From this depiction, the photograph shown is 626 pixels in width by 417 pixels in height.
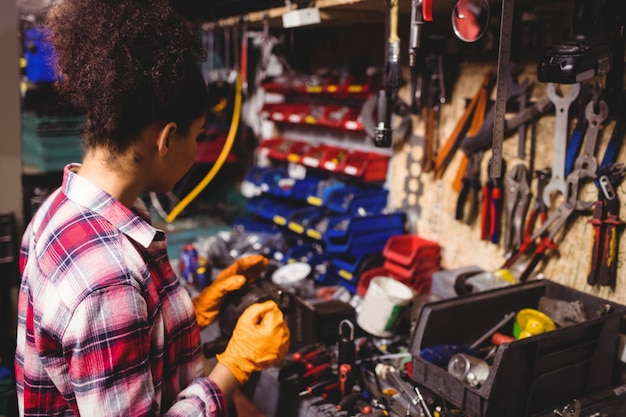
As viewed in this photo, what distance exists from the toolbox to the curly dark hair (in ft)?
2.89

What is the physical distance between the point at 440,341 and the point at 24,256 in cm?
110

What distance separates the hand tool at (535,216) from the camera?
184 centimetres

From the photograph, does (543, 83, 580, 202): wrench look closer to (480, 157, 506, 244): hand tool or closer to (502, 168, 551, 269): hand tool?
(502, 168, 551, 269): hand tool

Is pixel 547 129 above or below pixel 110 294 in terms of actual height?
above

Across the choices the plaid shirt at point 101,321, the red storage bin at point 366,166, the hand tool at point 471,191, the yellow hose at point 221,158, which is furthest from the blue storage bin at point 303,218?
the plaid shirt at point 101,321

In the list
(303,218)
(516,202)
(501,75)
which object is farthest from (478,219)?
(501,75)

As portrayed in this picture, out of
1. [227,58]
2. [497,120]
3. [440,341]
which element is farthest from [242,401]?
[227,58]

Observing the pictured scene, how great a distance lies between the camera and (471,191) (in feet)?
6.97

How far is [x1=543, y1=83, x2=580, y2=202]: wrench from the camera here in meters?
1.72

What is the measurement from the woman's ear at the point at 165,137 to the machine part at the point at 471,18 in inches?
29.5

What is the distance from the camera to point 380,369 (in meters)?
1.61

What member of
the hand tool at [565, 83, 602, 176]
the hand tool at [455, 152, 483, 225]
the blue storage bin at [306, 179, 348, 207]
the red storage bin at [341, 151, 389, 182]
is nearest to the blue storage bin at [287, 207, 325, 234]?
the blue storage bin at [306, 179, 348, 207]

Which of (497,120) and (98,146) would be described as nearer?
(98,146)

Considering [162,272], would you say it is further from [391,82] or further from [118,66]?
[391,82]
